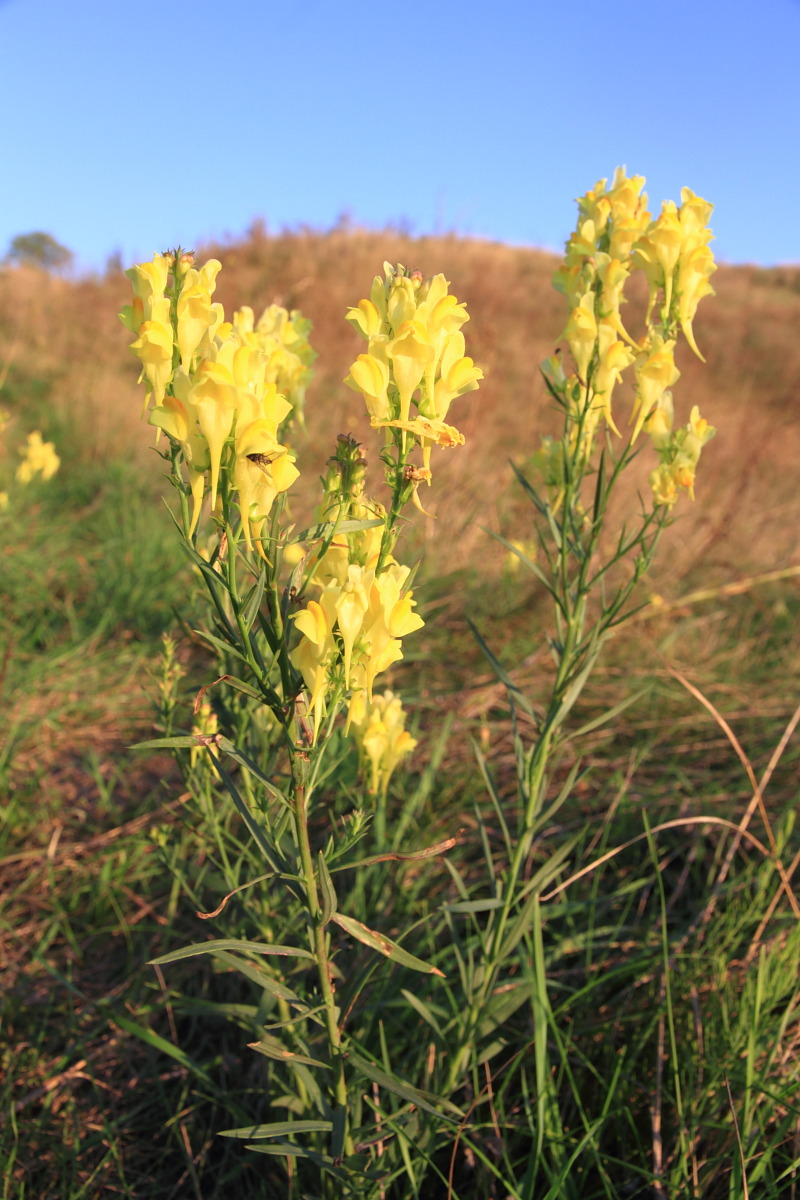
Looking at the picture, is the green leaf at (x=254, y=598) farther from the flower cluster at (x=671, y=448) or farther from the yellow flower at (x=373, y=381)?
the flower cluster at (x=671, y=448)

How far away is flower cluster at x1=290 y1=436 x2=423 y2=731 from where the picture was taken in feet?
2.41

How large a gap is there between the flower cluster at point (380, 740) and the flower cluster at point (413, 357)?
0.64 metres

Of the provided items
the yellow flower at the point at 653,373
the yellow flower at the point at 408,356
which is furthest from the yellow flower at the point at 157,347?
the yellow flower at the point at 653,373

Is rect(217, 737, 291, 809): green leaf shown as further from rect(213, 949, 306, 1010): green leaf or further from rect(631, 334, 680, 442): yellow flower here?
rect(631, 334, 680, 442): yellow flower

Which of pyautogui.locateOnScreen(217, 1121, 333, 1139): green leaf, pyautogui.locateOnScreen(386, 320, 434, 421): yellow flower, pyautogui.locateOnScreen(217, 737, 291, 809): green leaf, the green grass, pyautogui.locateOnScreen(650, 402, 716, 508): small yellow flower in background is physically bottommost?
the green grass

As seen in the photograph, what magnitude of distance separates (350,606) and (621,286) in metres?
0.81

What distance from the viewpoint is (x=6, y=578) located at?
9.79 ft

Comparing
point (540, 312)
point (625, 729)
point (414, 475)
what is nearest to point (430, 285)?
point (414, 475)

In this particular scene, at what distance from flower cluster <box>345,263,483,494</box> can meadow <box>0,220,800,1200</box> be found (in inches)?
11.9

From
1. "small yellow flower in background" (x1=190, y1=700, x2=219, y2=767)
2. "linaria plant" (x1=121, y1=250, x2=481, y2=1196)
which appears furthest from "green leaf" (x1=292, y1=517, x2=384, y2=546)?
"small yellow flower in background" (x1=190, y1=700, x2=219, y2=767)

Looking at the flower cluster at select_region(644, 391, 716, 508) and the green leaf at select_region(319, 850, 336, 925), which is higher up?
the flower cluster at select_region(644, 391, 716, 508)

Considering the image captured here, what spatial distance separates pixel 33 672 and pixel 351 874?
131cm

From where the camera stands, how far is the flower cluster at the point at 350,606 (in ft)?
2.41

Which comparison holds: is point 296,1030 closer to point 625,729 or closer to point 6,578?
point 625,729
